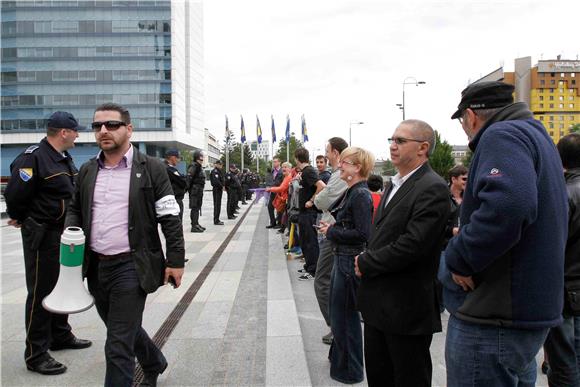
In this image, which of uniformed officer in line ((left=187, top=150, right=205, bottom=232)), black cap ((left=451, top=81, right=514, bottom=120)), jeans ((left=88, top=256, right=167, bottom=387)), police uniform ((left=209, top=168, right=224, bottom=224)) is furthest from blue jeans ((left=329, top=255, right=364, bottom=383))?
police uniform ((left=209, top=168, right=224, bottom=224))

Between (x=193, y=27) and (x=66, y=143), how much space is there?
103 m

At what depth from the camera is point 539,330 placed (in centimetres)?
190

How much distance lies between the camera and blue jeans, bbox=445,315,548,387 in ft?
6.21

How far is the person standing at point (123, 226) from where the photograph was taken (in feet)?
9.50

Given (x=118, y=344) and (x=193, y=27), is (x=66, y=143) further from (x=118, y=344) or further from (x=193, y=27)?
(x=193, y=27)

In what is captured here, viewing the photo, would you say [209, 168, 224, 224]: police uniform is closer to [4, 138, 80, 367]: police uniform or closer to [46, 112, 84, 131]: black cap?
[46, 112, 84, 131]: black cap

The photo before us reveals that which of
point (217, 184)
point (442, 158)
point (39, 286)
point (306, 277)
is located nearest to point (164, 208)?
point (39, 286)

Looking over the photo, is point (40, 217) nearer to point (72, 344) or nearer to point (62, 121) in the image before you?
point (62, 121)

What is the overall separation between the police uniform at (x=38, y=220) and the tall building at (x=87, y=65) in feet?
250

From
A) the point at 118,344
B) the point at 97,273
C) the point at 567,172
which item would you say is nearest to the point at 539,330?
the point at 567,172

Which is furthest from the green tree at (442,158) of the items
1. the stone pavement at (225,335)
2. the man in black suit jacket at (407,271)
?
the man in black suit jacket at (407,271)

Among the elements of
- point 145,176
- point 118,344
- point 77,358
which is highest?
point 145,176

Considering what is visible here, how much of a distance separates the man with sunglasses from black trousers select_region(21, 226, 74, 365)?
3.26 meters

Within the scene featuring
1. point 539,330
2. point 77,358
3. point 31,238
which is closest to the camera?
point 539,330
